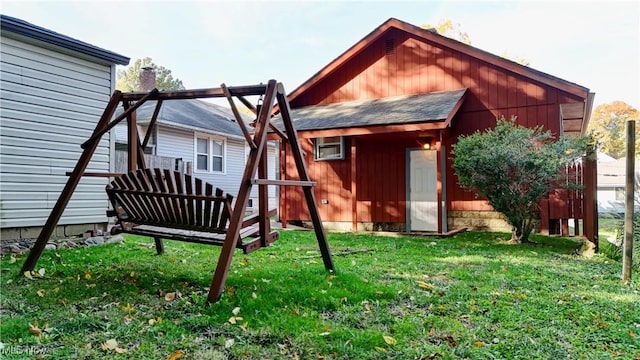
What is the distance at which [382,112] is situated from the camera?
9.09 meters

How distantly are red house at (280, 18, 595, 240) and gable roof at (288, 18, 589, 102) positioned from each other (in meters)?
0.02

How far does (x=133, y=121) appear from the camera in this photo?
183 inches

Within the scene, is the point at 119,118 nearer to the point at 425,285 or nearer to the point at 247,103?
the point at 247,103

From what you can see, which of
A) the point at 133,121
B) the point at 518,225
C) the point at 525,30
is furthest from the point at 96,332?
the point at 525,30

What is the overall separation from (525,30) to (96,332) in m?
30.2

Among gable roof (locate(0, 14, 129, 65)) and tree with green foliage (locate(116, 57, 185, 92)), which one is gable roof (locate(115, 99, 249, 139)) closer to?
gable roof (locate(0, 14, 129, 65))

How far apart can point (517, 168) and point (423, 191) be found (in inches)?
111

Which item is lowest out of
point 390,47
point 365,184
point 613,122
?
point 365,184

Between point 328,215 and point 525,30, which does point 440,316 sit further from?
point 525,30

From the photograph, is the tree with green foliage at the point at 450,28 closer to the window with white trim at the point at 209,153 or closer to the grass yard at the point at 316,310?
the window with white trim at the point at 209,153

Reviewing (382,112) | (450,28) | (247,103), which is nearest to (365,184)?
(382,112)

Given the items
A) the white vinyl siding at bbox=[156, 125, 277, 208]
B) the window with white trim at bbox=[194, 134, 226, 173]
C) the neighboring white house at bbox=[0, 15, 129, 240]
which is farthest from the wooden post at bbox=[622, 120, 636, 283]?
the window with white trim at bbox=[194, 134, 226, 173]

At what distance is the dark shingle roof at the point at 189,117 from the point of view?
1455 centimetres

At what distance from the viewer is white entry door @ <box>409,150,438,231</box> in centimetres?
931
